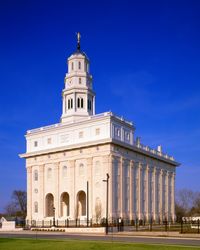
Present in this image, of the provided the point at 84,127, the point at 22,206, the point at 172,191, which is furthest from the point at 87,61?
the point at 22,206

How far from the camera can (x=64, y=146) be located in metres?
73.4

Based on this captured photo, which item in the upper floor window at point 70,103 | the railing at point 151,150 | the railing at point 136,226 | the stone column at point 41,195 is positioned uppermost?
the upper floor window at point 70,103

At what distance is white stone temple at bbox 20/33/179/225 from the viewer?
226 feet

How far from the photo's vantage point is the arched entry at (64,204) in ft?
243

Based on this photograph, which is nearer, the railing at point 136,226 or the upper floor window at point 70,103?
the railing at point 136,226

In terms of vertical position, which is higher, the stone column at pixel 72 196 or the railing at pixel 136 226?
the stone column at pixel 72 196

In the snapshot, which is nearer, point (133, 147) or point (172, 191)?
point (133, 147)

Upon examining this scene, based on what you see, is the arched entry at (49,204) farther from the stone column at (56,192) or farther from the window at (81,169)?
the window at (81,169)

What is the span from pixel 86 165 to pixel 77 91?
15.6 m

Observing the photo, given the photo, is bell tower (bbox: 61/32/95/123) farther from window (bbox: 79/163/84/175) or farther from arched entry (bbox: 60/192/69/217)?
arched entry (bbox: 60/192/69/217)

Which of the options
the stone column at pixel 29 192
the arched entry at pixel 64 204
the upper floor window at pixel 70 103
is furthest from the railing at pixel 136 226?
the upper floor window at pixel 70 103

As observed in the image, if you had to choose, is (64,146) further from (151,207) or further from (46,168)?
(151,207)

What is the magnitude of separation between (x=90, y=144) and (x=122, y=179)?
8204mm

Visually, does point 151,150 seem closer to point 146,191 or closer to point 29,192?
point 146,191
